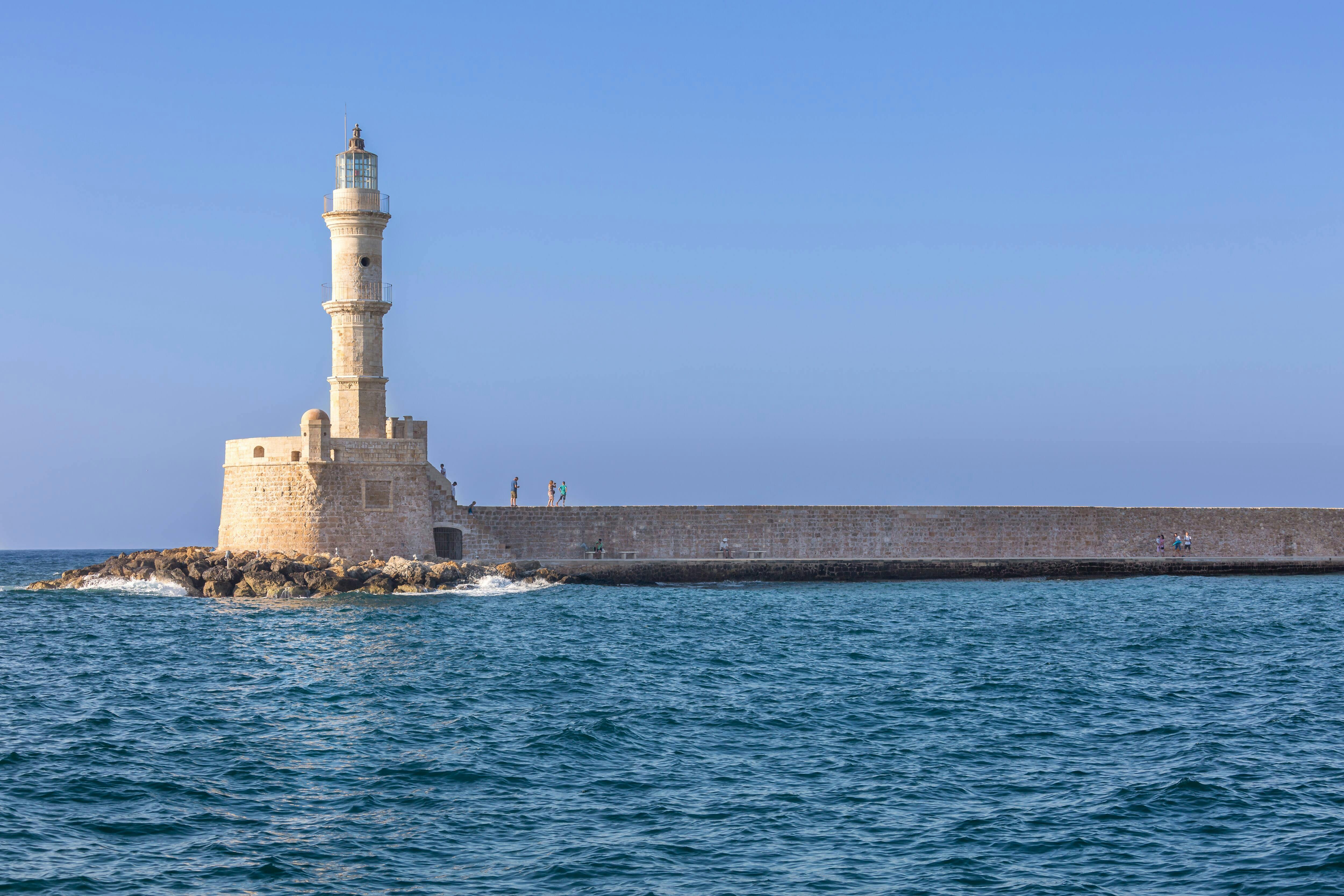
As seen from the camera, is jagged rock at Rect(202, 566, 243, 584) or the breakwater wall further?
the breakwater wall

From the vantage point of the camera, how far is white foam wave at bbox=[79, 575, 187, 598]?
85.1 ft

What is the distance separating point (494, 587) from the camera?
25875 mm

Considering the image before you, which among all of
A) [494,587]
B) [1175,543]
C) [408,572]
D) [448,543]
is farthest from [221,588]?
[1175,543]

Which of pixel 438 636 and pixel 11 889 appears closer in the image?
pixel 11 889

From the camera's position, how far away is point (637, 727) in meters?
12.1

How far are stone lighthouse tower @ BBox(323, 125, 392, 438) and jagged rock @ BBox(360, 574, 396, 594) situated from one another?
359 cm

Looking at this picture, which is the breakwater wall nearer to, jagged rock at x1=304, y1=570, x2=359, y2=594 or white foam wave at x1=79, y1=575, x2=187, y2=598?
jagged rock at x1=304, y1=570, x2=359, y2=594

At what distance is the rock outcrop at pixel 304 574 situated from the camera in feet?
80.1

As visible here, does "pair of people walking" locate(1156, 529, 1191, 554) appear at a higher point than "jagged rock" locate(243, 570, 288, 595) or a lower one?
higher

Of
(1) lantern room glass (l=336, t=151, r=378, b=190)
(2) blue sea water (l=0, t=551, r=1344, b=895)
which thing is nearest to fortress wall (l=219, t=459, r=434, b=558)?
(2) blue sea water (l=0, t=551, r=1344, b=895)

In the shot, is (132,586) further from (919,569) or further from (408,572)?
(919,569)

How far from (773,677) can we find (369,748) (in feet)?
17.8

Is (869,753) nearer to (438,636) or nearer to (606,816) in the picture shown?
(606,816)

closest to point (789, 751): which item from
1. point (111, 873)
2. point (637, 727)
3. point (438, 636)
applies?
point (637, 727)
